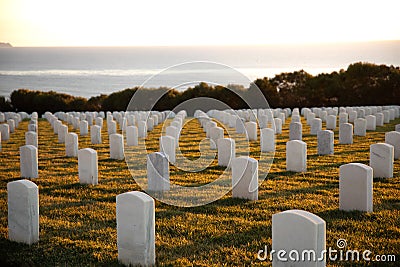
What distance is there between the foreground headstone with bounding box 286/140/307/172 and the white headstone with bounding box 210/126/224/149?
17.3ft

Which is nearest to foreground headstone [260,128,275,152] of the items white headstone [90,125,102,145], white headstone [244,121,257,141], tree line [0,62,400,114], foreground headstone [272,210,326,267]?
white headstone [244,121,257,141]

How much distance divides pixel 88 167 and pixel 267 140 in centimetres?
677

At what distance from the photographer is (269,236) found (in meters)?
7.91

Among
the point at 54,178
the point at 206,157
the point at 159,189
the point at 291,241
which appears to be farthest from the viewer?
the point at 206,157

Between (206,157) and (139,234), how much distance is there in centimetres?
988

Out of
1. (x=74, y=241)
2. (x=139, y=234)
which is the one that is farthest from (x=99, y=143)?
(x=139, y=234)

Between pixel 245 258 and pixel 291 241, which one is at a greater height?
pixel 291 241

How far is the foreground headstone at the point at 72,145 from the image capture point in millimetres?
17062

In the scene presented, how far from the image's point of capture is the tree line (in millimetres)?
42281

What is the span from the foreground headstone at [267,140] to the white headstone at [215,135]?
1882mm

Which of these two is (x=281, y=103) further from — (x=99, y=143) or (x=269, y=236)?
(x=269, y=236)

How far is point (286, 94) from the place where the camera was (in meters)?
43.8

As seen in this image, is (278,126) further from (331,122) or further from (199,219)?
(199,219)
